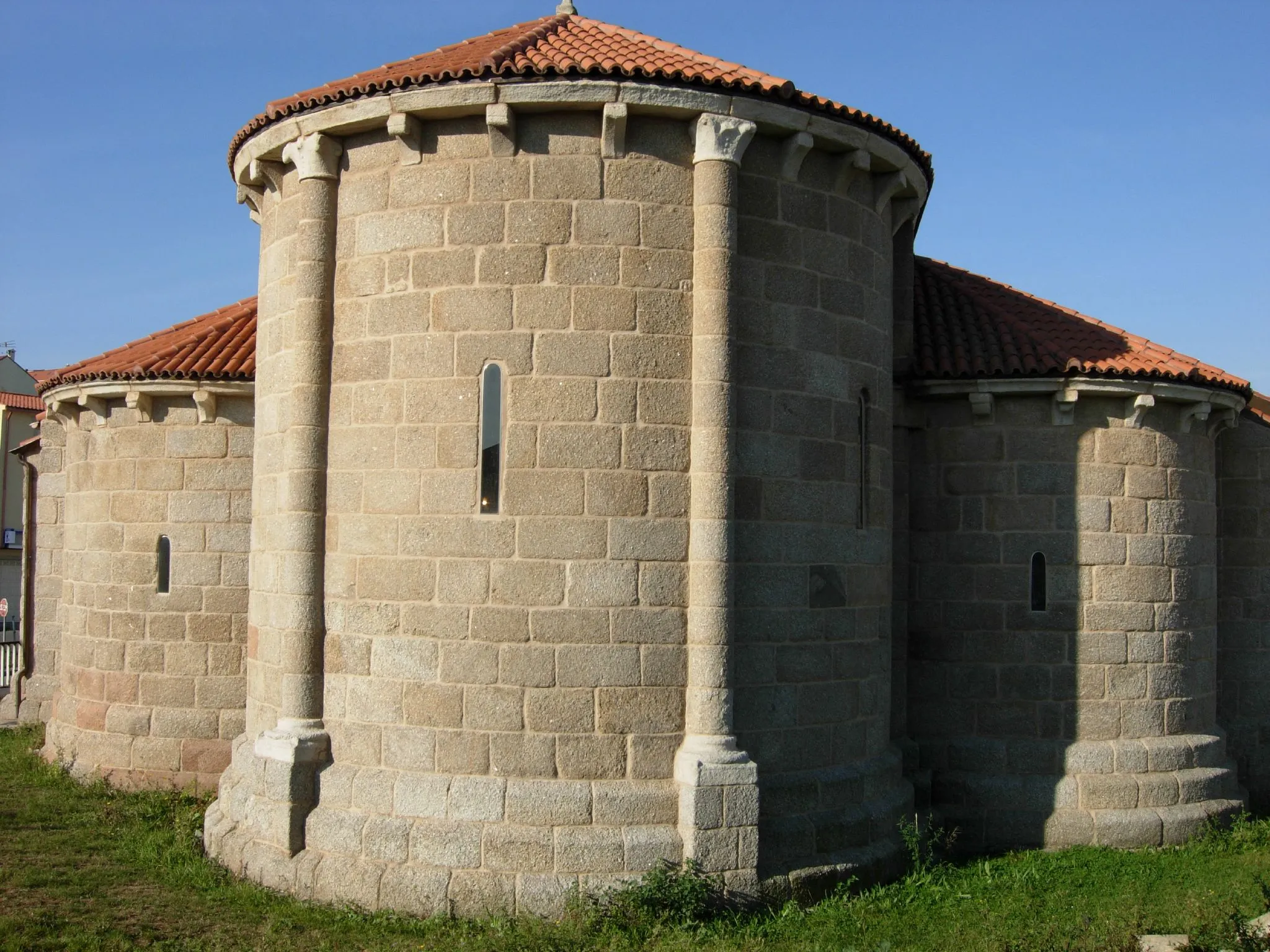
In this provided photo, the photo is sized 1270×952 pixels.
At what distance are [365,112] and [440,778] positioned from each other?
4.74m

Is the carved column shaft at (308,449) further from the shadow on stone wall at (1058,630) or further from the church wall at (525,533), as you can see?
the shadow on stone wall at (1058,630)

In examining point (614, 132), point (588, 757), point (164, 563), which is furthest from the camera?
point (164, 563)

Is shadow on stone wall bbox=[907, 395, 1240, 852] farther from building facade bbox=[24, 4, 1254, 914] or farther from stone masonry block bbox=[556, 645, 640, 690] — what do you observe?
stone masonry block bbox=[556, 645, 640, 690]

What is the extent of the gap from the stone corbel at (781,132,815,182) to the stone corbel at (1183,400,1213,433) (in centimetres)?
475

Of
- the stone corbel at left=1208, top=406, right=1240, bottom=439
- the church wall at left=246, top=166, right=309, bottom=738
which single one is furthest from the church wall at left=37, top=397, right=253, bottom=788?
the stone corbel at left=1208, top=406, right=1240, bottom=439

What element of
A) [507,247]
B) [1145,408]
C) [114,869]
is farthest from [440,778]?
[1145,408]

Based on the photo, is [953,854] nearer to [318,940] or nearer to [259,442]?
[318,940]

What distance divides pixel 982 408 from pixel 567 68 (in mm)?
5056

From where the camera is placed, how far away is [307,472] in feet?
27.4

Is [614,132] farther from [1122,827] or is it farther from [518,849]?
[1122,827]

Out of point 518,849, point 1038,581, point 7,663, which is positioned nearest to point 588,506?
point 518,849

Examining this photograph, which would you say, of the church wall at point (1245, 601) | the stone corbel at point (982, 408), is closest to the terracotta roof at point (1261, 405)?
the church wall at point (1245, 601)

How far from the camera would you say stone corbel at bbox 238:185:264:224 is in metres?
9.77

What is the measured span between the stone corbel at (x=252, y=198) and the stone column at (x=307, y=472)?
133cm
